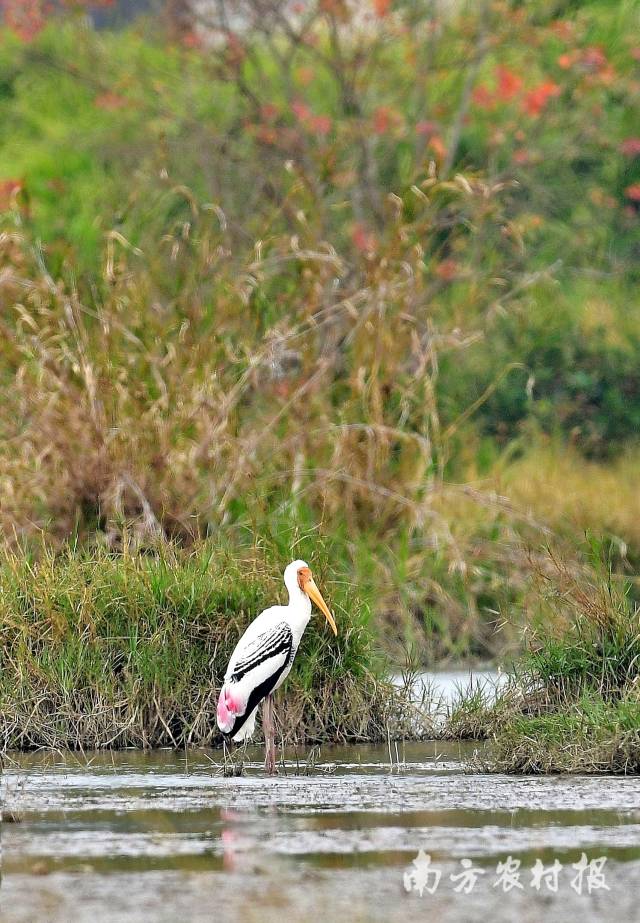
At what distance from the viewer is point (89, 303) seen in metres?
13.1

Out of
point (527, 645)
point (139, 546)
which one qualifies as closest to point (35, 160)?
point (139, 546)

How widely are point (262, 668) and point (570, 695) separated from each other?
148 centimetres

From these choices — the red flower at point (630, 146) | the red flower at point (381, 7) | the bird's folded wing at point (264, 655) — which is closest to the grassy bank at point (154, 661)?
the bird's folded wing at point (264, 655)

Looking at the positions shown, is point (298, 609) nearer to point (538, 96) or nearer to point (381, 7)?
point (381, 7)

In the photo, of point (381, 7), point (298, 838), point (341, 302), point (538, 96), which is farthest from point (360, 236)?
point (298, 838)

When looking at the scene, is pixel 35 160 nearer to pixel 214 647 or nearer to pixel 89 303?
pixel 89 303

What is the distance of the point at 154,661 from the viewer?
929 centimetres

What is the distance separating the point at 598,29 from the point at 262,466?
10678 millimetres

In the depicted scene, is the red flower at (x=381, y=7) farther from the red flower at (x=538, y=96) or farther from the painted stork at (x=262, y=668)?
the painted stork at (x=262, y=668)

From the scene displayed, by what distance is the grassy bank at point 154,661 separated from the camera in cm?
925

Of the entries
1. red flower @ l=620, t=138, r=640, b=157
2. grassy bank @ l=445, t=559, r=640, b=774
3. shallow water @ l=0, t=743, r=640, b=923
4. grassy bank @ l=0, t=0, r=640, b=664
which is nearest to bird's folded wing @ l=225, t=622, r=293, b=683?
shallow water @ l=0, t=743, r=640, b=923

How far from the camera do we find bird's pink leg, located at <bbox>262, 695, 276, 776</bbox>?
838cm

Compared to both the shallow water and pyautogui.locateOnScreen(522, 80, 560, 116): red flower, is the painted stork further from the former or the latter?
pyautogui.locateOnScreen(522, 80, 560, 116): red flower

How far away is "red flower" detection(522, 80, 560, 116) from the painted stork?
32.8ft
